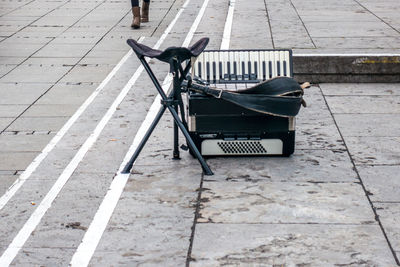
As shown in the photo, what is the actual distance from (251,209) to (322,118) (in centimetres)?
276

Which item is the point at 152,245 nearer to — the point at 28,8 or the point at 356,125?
the point at 356,125

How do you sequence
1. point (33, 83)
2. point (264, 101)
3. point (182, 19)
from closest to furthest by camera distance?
point (264, 101) < point (33, 83) < point (182, 19)

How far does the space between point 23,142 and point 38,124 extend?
0.69 meters

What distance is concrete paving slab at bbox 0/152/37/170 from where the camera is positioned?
7.39 m

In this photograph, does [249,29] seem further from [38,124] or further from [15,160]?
[15,160]

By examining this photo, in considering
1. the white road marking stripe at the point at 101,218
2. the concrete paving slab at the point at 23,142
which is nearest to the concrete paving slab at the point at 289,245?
the white road marking stripe at the point at 101,218

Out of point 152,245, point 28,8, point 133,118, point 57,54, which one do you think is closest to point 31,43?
point 57,54

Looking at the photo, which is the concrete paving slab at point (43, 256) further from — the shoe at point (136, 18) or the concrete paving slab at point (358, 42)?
the shoe at point (136, 18)

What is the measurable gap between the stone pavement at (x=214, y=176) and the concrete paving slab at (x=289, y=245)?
13 mm

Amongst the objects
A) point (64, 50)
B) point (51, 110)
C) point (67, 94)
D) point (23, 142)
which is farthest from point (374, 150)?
point (64, 50)

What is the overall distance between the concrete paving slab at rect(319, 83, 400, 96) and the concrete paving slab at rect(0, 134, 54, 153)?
367 cm

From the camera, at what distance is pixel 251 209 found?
5.83 meters

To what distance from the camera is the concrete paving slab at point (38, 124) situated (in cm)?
863

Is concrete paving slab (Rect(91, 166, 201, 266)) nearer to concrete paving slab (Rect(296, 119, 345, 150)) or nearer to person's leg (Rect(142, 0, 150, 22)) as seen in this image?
concrete paving slab (Rect(296, 119, 345, 150))
